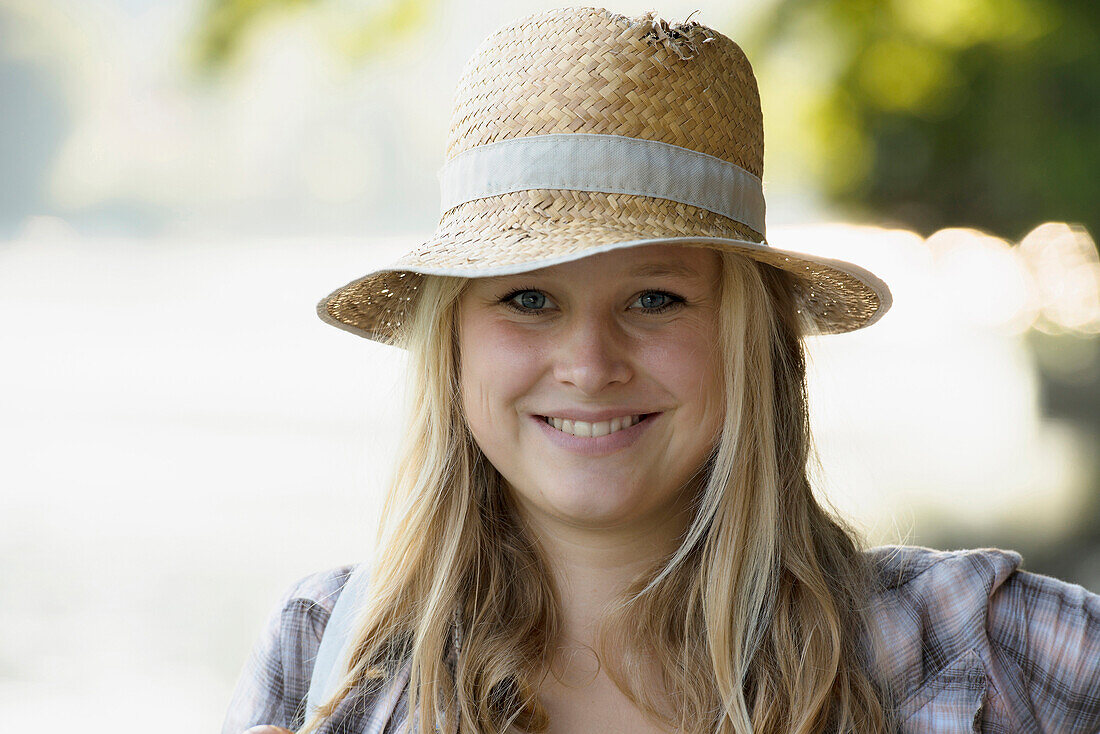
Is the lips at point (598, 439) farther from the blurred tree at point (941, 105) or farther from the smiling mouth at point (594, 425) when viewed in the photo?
the blurred tree at point (941, 105)

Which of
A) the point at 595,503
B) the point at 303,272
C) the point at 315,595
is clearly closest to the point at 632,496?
the point at 595,503

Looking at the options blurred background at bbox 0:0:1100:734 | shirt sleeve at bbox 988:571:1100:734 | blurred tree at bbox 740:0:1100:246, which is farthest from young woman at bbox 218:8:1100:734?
blurred tree at bbox 740:0:1100:246

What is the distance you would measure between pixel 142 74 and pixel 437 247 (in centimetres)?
269

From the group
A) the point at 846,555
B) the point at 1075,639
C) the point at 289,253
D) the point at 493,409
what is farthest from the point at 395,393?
the point at 289,253

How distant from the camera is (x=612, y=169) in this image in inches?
49.8

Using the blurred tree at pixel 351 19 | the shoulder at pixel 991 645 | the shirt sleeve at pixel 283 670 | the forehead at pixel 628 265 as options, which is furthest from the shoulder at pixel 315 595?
the blurred tree at pixel 351 19

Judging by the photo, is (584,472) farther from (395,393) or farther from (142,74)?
(142,74)

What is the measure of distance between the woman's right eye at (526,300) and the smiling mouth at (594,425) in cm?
14

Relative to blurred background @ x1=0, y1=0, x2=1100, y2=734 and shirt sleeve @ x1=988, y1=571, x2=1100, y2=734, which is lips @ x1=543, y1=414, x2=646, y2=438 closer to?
shirt sleeve @ x1=988, y1=571, x2=1100, y2=734

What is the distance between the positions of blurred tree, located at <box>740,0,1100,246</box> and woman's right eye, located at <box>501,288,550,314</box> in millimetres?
2615

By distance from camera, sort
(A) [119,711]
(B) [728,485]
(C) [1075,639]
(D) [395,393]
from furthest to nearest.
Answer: (A) [119,711] < (D) [395,393] < (B) [728,485] < (C) [1075,639]

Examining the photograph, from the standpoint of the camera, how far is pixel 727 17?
3.71m

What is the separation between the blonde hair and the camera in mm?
1350

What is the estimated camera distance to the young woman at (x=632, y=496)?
1.27 metres
